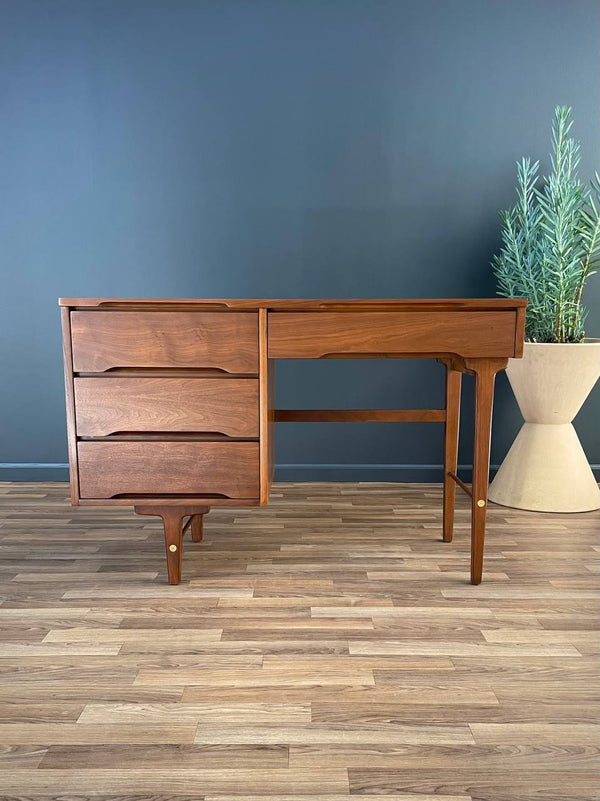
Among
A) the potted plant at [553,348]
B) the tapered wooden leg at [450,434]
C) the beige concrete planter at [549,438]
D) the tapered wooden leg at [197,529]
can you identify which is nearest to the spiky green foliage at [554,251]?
the potted plant at [553,348]

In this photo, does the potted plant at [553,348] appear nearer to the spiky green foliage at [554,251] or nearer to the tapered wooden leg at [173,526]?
the spiky green foliage at [554,251]

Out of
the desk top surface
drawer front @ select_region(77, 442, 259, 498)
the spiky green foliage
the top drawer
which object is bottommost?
drawer front @ select_region(77, 442, 259, 498)

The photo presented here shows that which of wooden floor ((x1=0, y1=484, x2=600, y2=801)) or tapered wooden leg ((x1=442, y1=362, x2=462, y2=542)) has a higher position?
tapered wooden leg ((x1=442, y1=362, x2=462, y2=542))

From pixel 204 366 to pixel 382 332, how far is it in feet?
1.48

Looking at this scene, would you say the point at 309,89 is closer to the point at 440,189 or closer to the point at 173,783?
the point at 440,189

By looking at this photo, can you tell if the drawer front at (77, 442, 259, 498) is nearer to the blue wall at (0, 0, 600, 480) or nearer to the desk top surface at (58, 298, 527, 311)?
the desk top surface at (58, 298, 527, 311)

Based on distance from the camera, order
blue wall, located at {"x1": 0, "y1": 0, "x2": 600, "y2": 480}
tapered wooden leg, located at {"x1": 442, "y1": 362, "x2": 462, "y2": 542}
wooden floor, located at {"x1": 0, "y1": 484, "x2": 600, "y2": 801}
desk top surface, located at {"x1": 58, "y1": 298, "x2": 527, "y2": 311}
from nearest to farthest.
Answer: wooden floor, located at {"x1": 0, "y1": 484, "x2": 600, "y2": 801} < desk top surface, located at {"x1": 58, "y1": 298, "x2": 527, "y2": 311} < tapered wooden leg, located at {"x1": 442, "y1": 362, "x2": 462, "y2": 542} < blue wall, located at {"x1": 0, "y1": 0, "x2": 600, "y2": 480}

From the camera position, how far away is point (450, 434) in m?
1.93

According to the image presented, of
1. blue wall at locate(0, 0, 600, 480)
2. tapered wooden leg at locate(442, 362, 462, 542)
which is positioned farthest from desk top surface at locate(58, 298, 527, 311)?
blue wall at locate(0, 0, 600, 480)

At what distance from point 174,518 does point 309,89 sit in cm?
182

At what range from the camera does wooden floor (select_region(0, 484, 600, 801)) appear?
0.98m

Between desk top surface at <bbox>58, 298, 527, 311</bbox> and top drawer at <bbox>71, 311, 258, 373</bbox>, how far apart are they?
0.07ft

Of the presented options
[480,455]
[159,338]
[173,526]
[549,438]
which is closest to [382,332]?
[480,455]

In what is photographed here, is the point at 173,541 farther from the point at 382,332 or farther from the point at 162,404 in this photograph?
the point at 382,332
